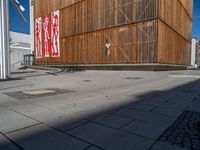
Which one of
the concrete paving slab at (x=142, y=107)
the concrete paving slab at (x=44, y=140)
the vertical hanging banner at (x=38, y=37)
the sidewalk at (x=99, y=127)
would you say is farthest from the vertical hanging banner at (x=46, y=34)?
the concrete paving slab at (x=44, y=140)

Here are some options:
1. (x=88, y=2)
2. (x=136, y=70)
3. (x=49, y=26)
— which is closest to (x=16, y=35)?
(x=49, y=26)

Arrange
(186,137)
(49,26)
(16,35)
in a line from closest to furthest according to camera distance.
A: (186,137)
(49,26)
(16,35)

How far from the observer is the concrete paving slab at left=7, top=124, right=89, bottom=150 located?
221cm

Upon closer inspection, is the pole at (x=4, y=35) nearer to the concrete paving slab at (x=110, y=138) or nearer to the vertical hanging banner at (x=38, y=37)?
the concrete paving slab at (x=110, y=138)

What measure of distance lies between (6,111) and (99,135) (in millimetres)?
2519

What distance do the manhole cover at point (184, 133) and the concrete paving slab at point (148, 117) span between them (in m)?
0.14

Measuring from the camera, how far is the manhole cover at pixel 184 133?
230 centimetres

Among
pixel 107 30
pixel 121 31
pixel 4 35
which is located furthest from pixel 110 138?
pixel 107 30

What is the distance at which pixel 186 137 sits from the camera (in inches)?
97.5

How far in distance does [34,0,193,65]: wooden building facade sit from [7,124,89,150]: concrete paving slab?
53.8 feet

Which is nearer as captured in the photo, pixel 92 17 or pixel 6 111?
pixel 6 111

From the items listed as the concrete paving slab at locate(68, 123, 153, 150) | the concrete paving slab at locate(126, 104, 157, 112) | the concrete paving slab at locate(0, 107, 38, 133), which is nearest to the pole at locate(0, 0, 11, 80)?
the concrete paving slab at locate(0, 107, 38, 133)

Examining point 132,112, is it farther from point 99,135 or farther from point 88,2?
point 88,2

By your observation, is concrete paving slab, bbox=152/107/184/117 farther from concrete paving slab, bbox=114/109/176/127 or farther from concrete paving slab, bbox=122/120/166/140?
concrete paving slab, bbox=122/120/166/140
